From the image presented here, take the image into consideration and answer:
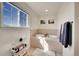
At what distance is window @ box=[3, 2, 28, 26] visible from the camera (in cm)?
130

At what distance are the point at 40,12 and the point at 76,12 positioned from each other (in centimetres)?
57

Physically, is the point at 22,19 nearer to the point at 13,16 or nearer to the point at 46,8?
the point at 13,16

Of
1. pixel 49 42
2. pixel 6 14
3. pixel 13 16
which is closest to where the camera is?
pixel 6 14

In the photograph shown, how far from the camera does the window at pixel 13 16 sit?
1.30 m

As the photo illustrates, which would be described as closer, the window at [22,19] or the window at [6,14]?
the window at [6,14]

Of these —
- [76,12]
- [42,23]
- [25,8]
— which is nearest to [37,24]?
[42,23]

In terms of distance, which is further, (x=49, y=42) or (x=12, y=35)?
(x=49, y=42)

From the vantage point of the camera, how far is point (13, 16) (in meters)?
1.52

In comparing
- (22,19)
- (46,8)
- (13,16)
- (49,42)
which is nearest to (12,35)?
(13,16)

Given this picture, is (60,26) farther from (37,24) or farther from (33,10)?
(33,10)

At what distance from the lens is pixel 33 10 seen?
1.74 meters

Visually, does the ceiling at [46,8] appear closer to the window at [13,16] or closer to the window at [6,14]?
the window at [13,16]

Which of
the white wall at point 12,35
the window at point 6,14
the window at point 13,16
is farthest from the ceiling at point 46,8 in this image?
the window at point 6,14

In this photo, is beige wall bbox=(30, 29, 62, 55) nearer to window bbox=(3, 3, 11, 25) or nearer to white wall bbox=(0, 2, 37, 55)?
white wall bbox=(0, 2, 37, 55)
